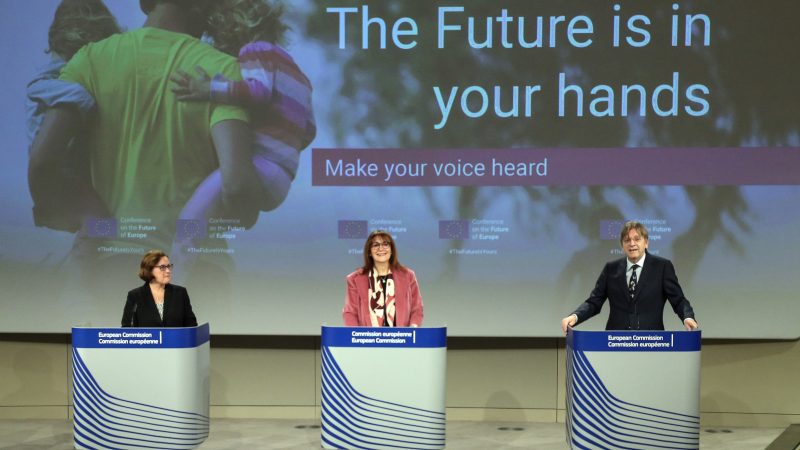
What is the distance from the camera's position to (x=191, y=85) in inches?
244

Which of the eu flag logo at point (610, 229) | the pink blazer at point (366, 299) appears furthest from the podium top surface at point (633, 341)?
the eu flag logo at point (610, 229)

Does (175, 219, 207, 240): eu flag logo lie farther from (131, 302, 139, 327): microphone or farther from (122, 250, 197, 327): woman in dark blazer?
(131, 302, 139, 327): microphone

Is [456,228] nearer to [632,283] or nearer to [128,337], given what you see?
[632,283]

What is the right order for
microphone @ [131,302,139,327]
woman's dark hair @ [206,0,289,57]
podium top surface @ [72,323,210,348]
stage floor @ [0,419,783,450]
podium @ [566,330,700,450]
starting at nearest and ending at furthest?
podium @ [566,330,700,450], podium top surface @ [72,323,210,348], microphone @ [131,302,139,327], stage floor @ [0,419,783,450], woman's dark hair @ [206,0,289,57]

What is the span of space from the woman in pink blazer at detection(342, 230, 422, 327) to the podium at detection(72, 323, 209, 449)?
896 mm

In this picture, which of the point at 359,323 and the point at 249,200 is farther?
the point at 249,200

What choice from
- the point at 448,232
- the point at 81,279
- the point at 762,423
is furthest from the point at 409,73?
the point at 762,423

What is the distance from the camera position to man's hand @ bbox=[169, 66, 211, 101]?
618 cm

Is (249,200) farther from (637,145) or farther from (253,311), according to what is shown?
(637,145)

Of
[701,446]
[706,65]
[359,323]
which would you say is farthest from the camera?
[706,65]

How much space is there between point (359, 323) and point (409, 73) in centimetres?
198

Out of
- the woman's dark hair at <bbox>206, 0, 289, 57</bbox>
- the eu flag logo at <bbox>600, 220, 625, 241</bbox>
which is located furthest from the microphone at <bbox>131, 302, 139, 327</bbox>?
the eu flag logo at <bbox>600, 220, 625, 241</bbox>

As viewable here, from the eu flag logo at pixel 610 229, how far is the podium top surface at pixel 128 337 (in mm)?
2833

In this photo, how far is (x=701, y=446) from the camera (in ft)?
18.2
